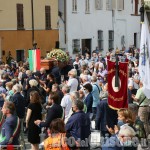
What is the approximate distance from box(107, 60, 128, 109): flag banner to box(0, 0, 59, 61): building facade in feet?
76.5

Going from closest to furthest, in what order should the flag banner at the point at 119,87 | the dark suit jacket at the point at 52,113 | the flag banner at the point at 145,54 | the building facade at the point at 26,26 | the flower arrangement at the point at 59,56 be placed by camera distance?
the flag banner at the point at 145,54 → the flag banner at the point at 119,87 → the dark suit jacket at the point at 52,113 → the flower arrangement at the point at 59,56 → the building facade at the point at 26,26

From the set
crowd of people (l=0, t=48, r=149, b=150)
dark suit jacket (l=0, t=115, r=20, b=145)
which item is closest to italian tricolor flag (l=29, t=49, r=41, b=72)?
crowd of people (l=0, t=48, r=149, b=150)

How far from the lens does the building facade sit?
34656mm

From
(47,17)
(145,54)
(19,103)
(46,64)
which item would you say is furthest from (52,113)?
(47,17)

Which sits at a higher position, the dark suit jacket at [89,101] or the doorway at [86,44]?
the doorway at [86,44]

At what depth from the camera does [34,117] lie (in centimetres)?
1190

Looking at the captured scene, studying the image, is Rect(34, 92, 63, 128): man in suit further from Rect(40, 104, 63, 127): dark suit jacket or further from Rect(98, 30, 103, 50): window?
Rect(98, 30, 103, 50): window

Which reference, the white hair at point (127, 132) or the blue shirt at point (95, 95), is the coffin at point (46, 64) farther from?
the white hair at point (127, 132)

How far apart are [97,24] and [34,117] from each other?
106 ft

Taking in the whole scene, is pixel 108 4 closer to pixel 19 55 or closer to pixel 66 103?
pixel 19 55

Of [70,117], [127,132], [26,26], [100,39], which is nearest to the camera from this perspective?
[127,132]

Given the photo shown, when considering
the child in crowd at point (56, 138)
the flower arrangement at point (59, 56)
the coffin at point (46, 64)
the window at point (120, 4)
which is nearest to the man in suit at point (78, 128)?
the child in crowd at point (56, 138)

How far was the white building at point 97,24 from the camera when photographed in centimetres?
4031

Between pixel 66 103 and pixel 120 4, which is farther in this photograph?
pixel 120 4
